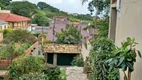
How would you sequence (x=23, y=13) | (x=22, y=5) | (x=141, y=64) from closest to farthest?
(x=141, y=64) < (x=22, y=5) < (x=23, y=13)

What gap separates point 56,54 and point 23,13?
2651 centimetres

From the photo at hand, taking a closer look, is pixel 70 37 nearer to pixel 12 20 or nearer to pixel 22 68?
pixel 22 68

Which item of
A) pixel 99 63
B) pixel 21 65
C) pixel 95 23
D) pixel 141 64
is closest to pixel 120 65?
pixel 141 64

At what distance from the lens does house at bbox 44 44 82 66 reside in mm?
19873

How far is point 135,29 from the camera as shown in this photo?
5.84 metres

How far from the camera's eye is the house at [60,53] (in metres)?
19.9

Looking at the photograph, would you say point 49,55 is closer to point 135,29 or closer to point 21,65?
point 21,65

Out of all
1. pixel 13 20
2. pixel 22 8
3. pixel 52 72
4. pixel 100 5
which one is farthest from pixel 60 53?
pixel 22 8

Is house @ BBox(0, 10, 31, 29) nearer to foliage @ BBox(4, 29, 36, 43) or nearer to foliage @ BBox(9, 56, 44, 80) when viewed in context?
foliage @ BBox(4, 29, 36, 43)

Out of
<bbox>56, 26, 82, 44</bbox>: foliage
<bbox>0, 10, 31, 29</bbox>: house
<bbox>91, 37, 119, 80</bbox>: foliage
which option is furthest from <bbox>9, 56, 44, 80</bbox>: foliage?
<bbox>0, 10, 31, 29</bbox>: house

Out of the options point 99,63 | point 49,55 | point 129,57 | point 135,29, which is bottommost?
point 49,55

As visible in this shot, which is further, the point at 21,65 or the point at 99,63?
the point at 21,65

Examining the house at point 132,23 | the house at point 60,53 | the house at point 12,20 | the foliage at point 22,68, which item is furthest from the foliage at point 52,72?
the house at point 12,20

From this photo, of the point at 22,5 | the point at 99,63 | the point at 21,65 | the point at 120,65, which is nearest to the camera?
the point at 120,65
